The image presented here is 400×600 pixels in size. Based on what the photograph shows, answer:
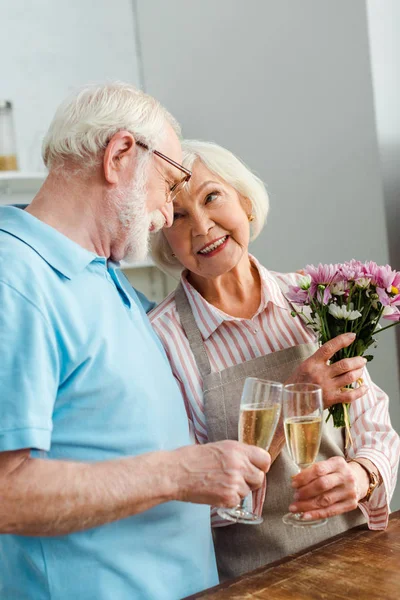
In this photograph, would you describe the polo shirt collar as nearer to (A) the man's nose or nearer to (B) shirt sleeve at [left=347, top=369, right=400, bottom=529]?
(A) the man's nose

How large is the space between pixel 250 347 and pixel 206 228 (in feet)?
1.07

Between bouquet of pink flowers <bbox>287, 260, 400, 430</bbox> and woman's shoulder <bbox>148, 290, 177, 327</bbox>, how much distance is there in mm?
344

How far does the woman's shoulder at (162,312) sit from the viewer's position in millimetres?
1906

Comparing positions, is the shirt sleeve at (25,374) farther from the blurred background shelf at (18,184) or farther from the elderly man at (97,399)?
the blurred background shelf at (18,184)

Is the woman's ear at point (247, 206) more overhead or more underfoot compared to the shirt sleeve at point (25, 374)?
more overhead

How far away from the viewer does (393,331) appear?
9.07 ft

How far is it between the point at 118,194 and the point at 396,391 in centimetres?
160

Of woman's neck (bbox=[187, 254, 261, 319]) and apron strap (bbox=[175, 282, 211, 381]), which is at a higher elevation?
woman's neck (bbox=[187, 254, 261, 319])

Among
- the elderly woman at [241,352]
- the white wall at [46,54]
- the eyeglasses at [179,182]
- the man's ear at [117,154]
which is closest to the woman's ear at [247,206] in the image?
the elderly woman at [241,352]

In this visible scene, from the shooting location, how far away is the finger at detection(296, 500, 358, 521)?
1.51 meters

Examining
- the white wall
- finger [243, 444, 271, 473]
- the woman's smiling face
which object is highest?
the white wall

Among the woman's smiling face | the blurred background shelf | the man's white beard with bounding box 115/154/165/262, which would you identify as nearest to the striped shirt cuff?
the woman's smiling face

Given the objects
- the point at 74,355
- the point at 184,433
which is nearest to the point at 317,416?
the point at 184,433

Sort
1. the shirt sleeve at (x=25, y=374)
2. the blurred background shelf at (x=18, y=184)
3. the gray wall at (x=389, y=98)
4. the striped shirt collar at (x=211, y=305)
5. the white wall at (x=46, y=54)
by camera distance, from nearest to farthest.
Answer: the shirt sleeve at (x=25, y=374) → the striped shirt collar at (x=211, y=305) → the gray wall at (x=389, y=98) → the blurred background shelf at (x=18, y=184) → the white wall at (x=46, y=54)
